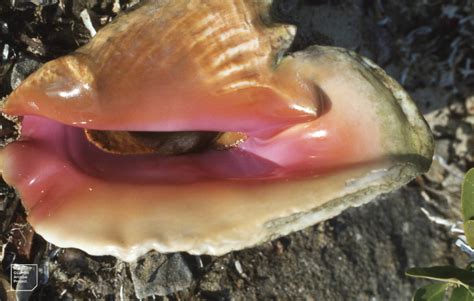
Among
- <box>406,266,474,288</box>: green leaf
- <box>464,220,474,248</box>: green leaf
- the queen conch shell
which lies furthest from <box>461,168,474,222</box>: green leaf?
the queen conch shell

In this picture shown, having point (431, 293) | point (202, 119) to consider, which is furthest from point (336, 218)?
point (202, 119)

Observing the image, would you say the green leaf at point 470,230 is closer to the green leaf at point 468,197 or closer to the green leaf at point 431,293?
the green leaf at point 468,197

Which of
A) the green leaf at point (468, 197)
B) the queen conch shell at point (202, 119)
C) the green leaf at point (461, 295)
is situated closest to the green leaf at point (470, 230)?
the green leaf at point (468, 197)

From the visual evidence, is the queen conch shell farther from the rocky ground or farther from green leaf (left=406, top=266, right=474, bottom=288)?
green leaf (left=406, top=266, right=474, bottom=288)

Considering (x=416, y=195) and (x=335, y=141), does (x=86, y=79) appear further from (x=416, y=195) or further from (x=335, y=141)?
(x=416, y=195)

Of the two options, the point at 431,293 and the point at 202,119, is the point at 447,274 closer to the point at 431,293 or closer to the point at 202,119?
the point at 431,293

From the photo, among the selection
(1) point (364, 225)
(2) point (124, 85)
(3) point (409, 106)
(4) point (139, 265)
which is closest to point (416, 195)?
(1) point (364, 225)
